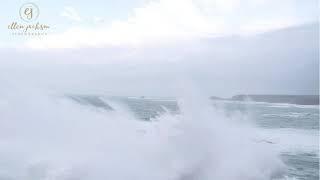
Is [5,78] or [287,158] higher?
[5,78]

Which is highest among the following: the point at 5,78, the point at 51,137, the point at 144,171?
the point at 5,78

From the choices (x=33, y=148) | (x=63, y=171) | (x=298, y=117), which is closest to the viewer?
(x=63, y=171)

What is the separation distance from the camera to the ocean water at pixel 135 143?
24.5ft

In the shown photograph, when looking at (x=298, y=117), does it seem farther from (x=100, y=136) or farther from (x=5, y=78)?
(x=5, y=78)

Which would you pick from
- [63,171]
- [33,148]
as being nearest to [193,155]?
[63,171]

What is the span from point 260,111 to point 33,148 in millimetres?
5569

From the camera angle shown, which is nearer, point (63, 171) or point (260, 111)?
point (63, 171)

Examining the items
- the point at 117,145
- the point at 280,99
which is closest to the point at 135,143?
the point at 117,145

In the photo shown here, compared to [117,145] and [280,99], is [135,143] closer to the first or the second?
[117,145]

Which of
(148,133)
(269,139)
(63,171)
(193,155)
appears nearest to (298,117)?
(269,139)

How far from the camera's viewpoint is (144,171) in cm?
739

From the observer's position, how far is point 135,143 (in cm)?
783

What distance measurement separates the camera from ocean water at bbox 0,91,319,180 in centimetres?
748

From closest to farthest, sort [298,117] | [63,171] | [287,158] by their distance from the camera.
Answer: [63,171] < [287,158] < [298,117]
